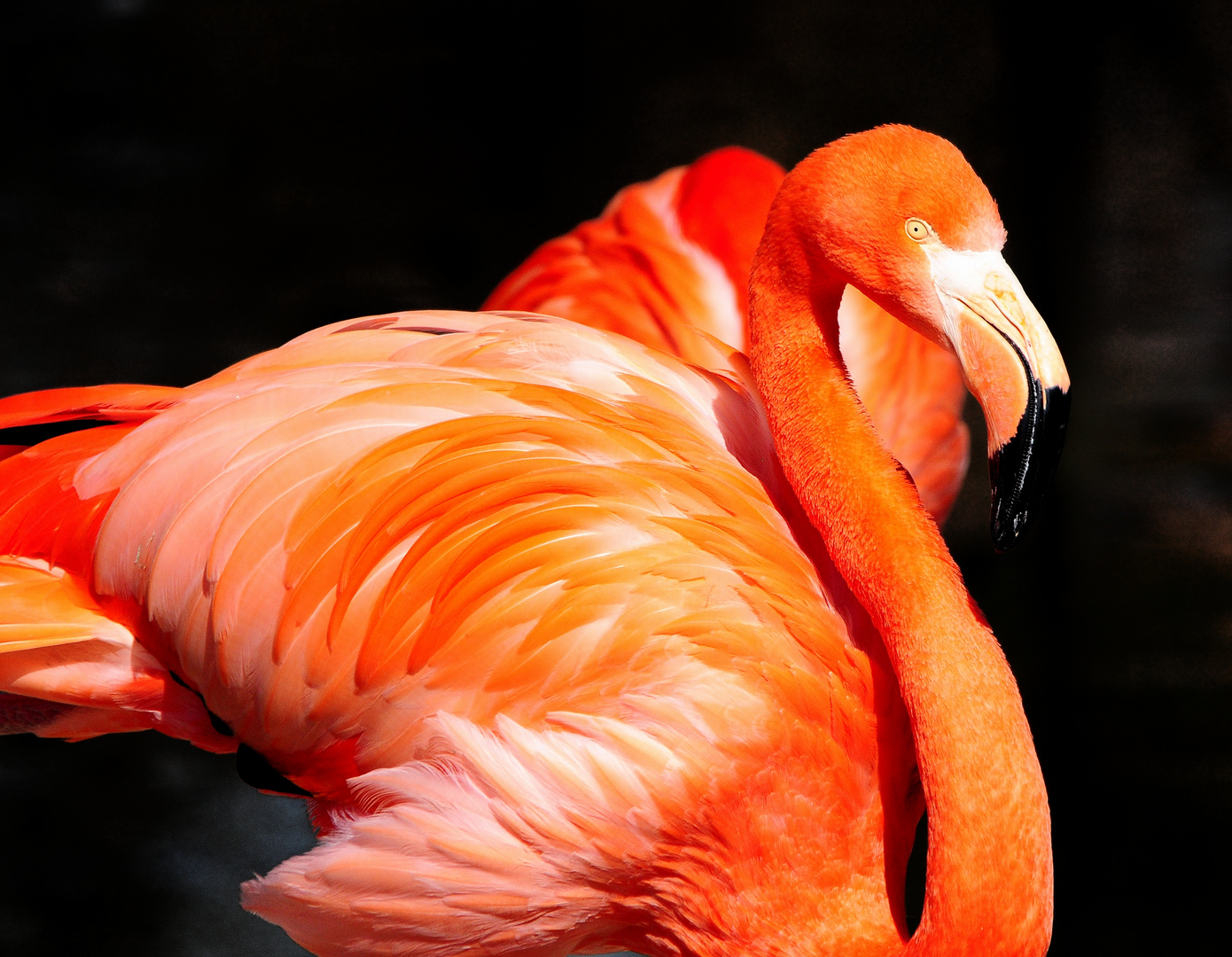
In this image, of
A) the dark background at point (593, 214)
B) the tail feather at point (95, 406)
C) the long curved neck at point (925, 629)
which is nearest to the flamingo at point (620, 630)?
the long curved neck at point (925, 629)

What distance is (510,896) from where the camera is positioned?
132 centimetres

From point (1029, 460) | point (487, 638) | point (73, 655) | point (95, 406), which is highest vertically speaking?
point (1029, 460)

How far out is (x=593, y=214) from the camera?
348cm

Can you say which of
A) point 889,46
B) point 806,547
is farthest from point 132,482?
point 889,46

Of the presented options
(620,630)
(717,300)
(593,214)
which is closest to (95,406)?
(620,630)

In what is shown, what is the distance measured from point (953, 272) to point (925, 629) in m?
0.39

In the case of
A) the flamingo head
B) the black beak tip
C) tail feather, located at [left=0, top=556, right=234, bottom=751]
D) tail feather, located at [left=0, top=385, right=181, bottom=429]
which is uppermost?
the flamingo head

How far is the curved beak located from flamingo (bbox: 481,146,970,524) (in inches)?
35.0

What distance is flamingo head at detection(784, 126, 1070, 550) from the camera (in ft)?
3.75

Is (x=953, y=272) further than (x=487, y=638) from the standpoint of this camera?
No

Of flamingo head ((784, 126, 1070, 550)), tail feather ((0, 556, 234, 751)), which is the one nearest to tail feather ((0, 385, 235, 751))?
tail feather ((0, 556, 234, 751))

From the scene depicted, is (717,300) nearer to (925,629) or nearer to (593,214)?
(925,629)

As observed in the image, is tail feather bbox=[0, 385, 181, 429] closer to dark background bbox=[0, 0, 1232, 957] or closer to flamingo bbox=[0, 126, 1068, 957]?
flamingo bbox=[0, 126, 1068, 957]

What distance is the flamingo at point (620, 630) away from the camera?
1235 mm
